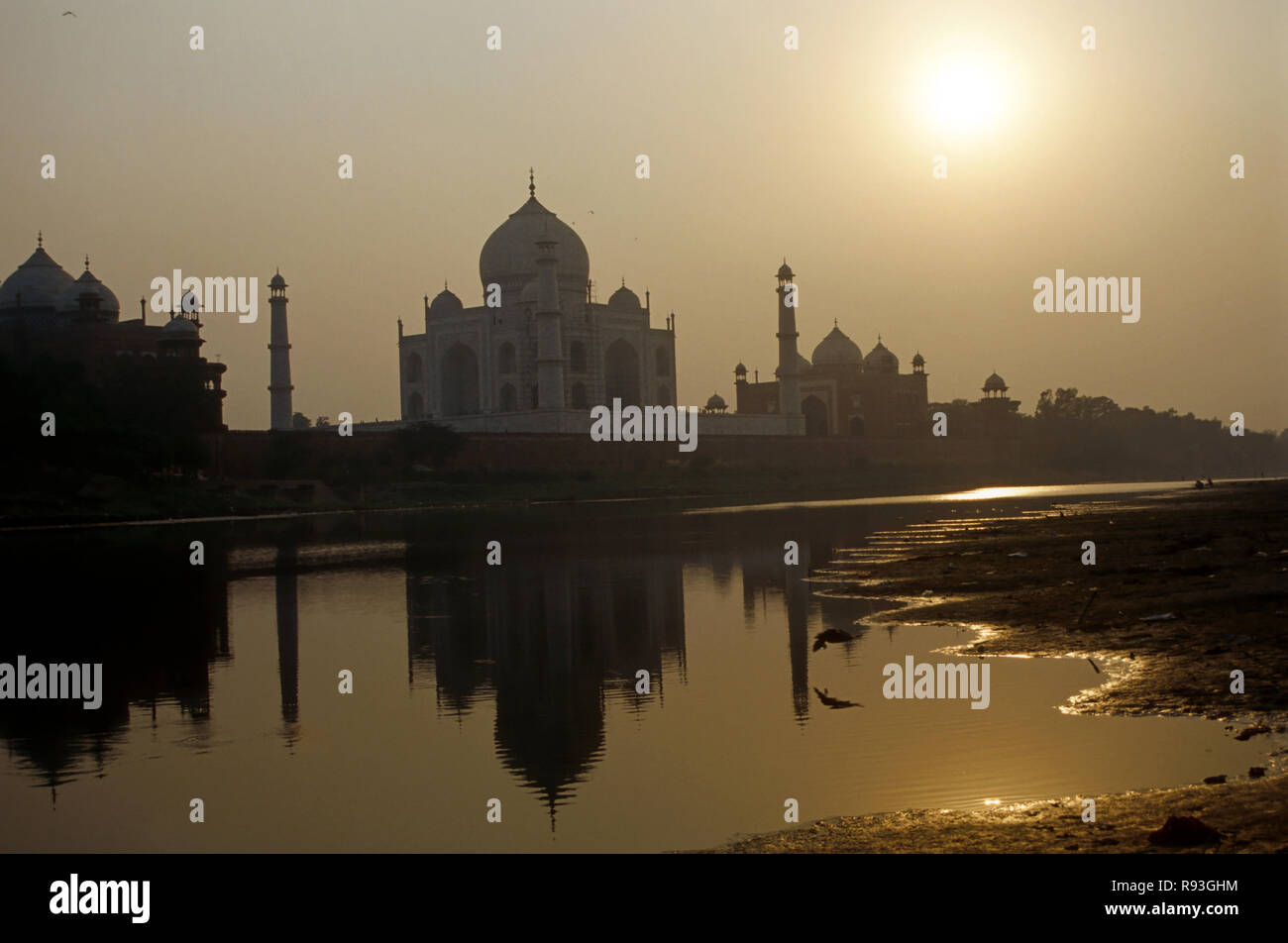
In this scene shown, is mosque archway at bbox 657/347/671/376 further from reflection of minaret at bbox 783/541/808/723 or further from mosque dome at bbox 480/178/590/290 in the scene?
reflection of minaret at bbox 783/541/808/723

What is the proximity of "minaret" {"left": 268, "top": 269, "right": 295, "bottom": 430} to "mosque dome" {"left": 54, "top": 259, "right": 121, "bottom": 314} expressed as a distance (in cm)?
557

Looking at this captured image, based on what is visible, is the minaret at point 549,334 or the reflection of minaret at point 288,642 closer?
the reflection of minaret at point 288,642

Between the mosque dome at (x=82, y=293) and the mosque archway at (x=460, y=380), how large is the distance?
604 inches

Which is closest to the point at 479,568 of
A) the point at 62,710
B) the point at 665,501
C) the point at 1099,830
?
the point at 62,710

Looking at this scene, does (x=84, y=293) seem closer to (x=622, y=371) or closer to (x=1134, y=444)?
(x=622, y=371)

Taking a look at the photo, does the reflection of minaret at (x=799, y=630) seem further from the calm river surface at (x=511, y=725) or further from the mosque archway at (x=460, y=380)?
the mosque archway at (x=460, y=380)

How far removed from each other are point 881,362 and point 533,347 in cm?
2248

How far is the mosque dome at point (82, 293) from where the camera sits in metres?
47.5

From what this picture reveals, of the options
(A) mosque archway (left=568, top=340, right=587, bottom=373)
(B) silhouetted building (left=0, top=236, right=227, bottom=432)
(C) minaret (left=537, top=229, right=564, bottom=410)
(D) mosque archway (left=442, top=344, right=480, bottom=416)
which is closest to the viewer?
(B) silhouetted building (left=0, top=236, right=227, bottom=432)

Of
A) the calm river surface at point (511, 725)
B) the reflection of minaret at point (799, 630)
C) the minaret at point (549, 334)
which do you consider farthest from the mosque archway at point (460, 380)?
the calm river surface at point (511, 725)

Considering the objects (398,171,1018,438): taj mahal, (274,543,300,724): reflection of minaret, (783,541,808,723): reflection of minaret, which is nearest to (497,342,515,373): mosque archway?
(398,171,1018,438): taj mahal

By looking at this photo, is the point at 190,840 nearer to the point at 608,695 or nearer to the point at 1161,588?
the point at 608,695

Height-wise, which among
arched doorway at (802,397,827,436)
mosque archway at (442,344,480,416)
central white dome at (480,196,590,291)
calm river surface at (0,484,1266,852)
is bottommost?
calm river surface at (0,484,1266,852)

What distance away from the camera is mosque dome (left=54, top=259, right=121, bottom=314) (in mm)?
47531
